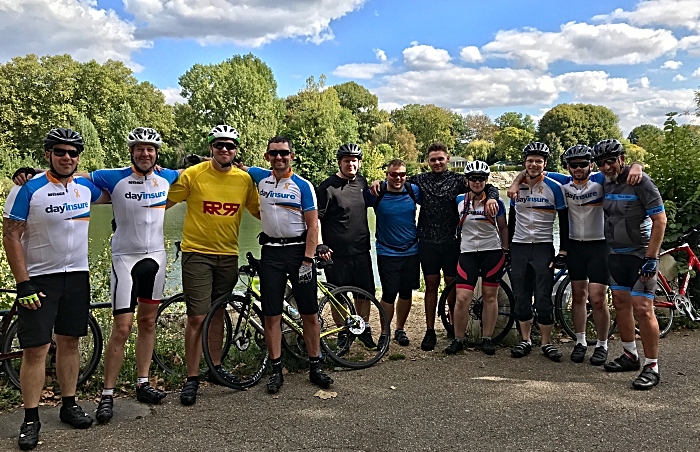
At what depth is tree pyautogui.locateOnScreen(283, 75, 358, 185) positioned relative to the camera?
51250mm

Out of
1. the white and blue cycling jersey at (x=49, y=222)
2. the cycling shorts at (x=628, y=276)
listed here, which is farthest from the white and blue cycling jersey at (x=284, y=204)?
the cycling shorts at (x=628, y=276)

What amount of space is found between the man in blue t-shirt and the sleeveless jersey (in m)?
0.53

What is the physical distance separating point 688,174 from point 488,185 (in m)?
2.93

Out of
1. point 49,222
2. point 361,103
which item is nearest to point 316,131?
point 361,103

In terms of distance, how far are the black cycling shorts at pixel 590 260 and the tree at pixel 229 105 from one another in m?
43.9

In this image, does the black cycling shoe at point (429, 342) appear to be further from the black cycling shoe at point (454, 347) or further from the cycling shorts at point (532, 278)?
the cycling shorts at point (532, 278)

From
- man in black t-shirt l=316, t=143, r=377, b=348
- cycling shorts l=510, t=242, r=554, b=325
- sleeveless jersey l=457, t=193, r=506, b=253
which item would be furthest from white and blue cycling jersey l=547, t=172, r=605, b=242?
man in black t-shirt l=316, t=143, r=377, b=348

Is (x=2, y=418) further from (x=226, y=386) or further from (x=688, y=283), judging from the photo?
(x=688, y=283)

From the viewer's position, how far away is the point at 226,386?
4.69 meters

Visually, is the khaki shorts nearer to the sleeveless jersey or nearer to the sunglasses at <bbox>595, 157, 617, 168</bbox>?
the sleeveless jersey

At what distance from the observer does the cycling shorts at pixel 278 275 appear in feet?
15.7

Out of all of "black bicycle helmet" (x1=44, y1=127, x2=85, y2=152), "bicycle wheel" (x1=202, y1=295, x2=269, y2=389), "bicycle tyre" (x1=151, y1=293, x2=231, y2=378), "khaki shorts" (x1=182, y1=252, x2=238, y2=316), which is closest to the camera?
Answer: "black bicycle helmet" (x1=44, y1=127, x2=85, y2=152)

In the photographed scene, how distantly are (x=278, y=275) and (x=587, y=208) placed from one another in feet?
9.74

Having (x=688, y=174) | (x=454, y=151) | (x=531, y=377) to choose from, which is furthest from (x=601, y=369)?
(x=454, y=151)
